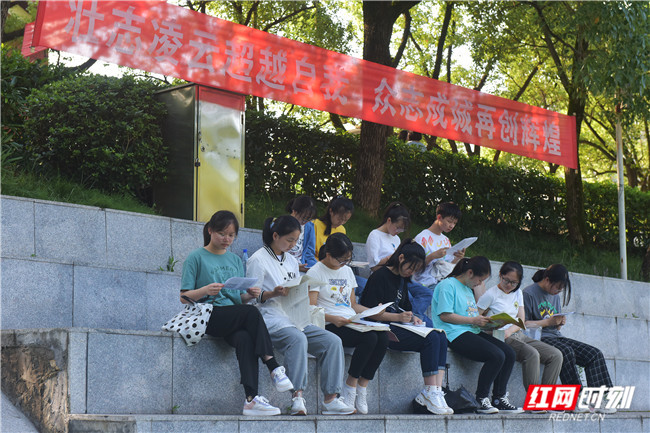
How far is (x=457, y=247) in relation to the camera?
6.61m

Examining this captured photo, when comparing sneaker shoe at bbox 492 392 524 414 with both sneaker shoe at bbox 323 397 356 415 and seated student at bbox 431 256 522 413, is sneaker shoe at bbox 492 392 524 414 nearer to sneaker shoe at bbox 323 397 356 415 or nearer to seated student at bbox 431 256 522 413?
seated student at bbox 431 256 522 413

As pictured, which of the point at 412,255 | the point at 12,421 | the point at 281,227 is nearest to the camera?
the point at 12,421

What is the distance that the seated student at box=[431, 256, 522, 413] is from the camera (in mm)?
6031

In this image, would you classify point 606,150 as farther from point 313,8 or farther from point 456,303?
point 456,303

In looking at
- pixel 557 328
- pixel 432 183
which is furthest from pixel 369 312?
pixel 432 183

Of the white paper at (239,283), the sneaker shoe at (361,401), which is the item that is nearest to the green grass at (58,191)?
the white paper at (239,283)

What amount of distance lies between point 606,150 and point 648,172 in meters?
Answer: 1.55

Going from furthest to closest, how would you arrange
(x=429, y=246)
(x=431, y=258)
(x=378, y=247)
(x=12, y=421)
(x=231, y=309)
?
(x=429, y=246) → (x=378, y=247) → (x=431, y=258) → (x=231, y=309) → (x=12, y=421)

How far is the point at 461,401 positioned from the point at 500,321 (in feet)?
2.42

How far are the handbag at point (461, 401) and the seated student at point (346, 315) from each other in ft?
2.59

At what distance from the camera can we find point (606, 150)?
69.6ft

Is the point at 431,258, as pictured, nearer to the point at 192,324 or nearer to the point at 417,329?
the point at 417,329

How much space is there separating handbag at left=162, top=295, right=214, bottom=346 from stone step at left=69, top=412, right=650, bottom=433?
0.66 metres

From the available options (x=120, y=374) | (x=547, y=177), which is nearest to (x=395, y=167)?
(x=547, y=177)
